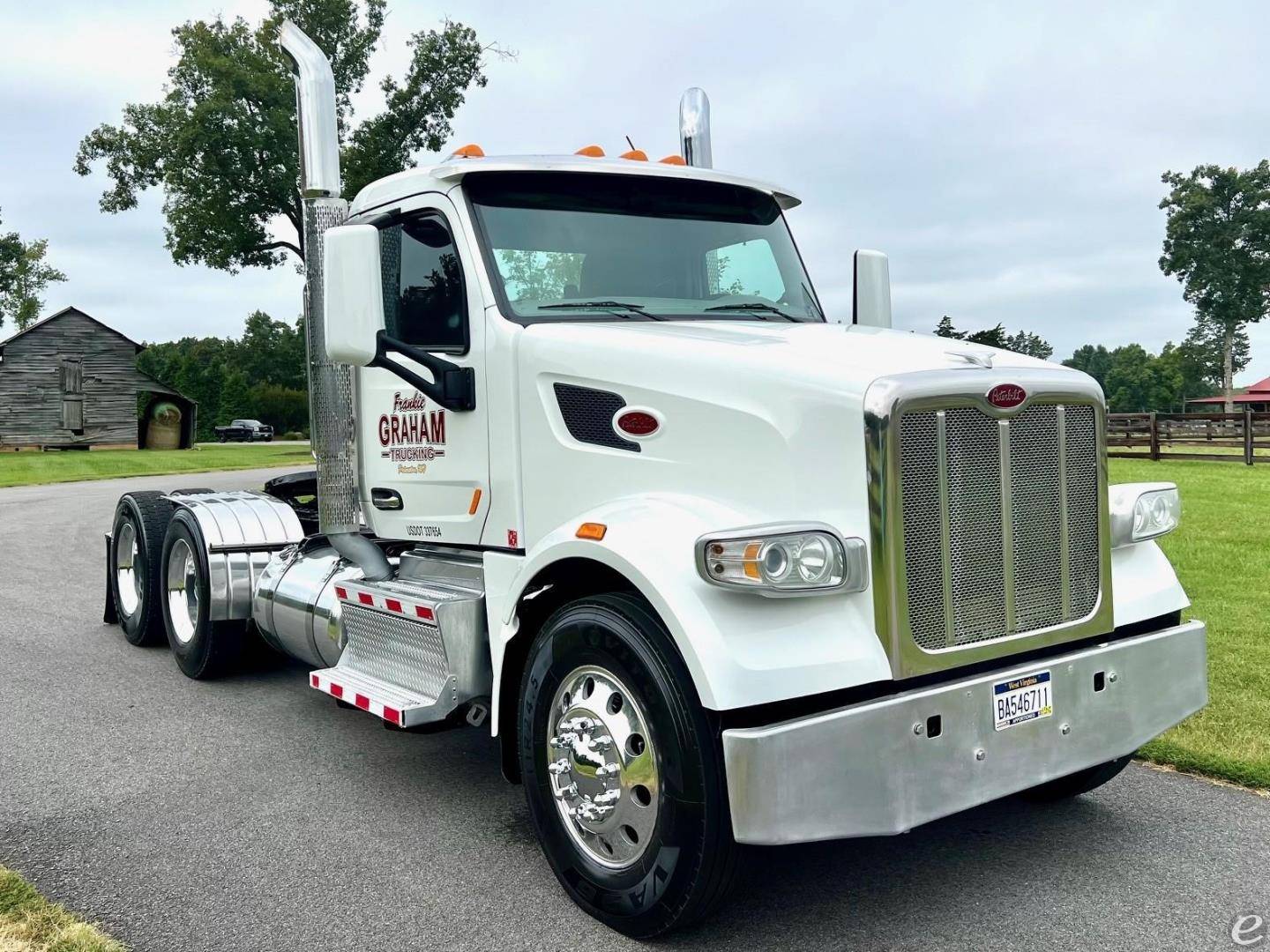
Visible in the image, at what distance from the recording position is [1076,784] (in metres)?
4.36

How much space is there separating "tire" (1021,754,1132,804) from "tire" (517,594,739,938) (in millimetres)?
1831

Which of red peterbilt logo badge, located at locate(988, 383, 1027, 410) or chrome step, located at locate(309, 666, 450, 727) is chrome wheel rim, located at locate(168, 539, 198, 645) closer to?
chrome step, located at locate(309, 666, 450, 727)

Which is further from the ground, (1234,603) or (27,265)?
(27,265)

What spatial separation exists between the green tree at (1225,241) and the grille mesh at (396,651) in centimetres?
7894

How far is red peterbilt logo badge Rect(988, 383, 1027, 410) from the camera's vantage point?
3.40 m

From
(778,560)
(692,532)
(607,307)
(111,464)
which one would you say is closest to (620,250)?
(607,307)

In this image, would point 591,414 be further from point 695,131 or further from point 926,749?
point 695,131

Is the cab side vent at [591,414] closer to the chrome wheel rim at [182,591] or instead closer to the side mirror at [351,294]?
the side mirror at [351,294]

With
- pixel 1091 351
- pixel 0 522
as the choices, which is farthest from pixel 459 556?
pixel 1091 351

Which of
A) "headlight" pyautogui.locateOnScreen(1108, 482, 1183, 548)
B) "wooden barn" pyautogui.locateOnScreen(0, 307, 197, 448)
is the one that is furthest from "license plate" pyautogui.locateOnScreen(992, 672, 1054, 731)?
"wooden barn" pyautogui.locateOnScreen(0, 307, 197, 448)

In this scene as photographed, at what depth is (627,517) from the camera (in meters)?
3.46

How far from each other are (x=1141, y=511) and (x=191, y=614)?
18.0ft

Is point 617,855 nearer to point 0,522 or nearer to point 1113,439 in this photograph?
point 0,522

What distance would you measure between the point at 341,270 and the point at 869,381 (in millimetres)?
2050
